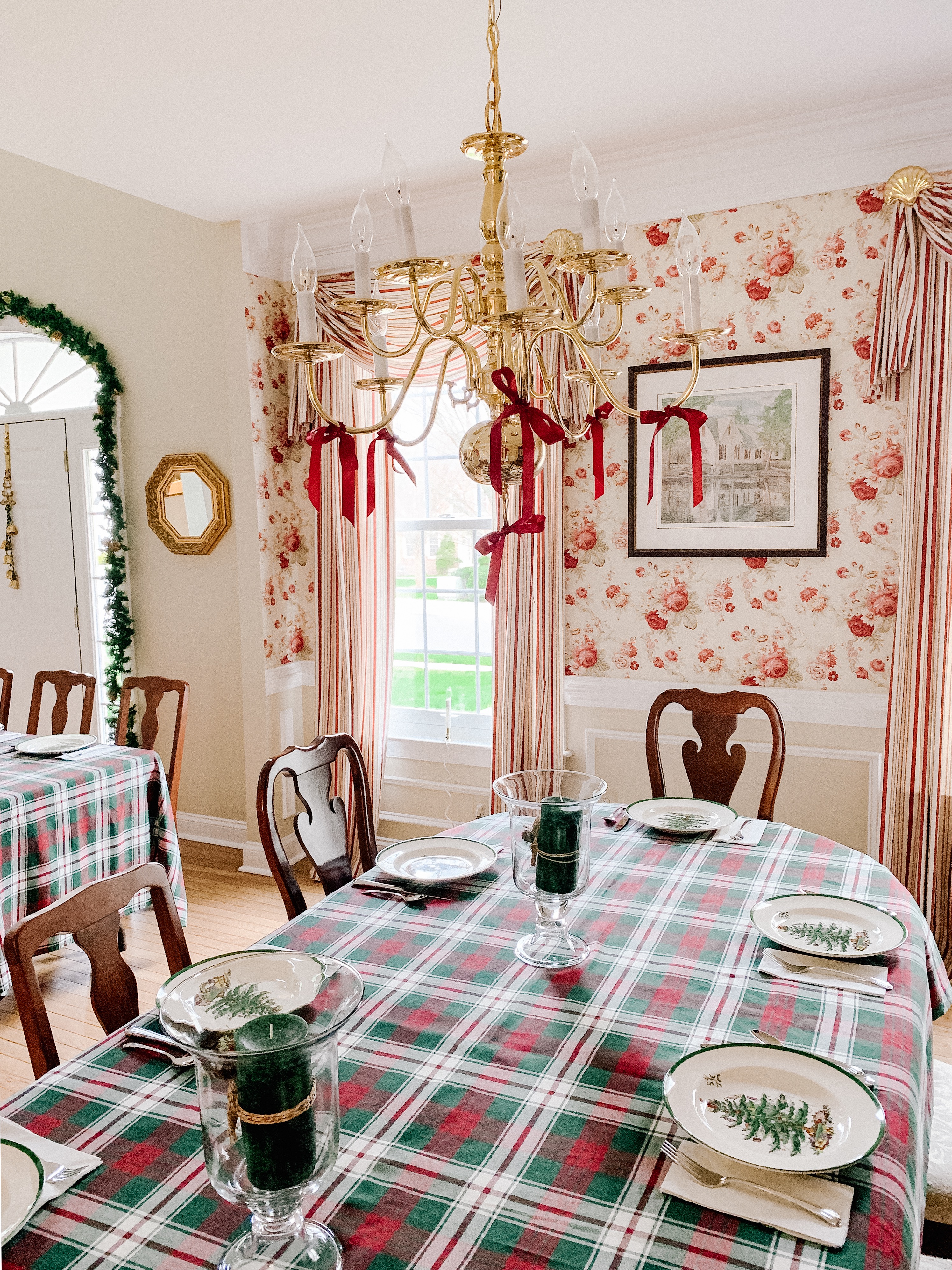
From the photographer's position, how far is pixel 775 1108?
1.17 metres

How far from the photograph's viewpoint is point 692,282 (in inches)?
63.9

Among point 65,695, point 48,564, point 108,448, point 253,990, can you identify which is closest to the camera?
point 253,990

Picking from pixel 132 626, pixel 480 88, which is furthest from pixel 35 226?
pixel 480 88

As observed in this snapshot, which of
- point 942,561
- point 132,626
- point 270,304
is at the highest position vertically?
point 270,304

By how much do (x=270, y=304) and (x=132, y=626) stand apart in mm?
1730

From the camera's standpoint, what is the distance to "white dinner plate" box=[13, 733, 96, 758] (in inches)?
126

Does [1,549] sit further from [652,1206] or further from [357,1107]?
[652,1206]

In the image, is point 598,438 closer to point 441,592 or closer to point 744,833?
point 744,833

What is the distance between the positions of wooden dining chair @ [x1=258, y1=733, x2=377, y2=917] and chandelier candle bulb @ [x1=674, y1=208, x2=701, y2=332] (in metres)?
1.26

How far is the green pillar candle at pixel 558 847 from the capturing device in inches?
61.1

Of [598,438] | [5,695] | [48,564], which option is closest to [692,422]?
[598,438]

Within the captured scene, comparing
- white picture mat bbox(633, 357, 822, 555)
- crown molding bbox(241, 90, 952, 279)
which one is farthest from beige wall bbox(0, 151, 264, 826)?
white picture mat bbox(633, 357, 822, 555)

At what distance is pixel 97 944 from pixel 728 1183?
1.05m

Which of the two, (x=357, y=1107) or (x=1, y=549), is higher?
(x=1, y=549)
